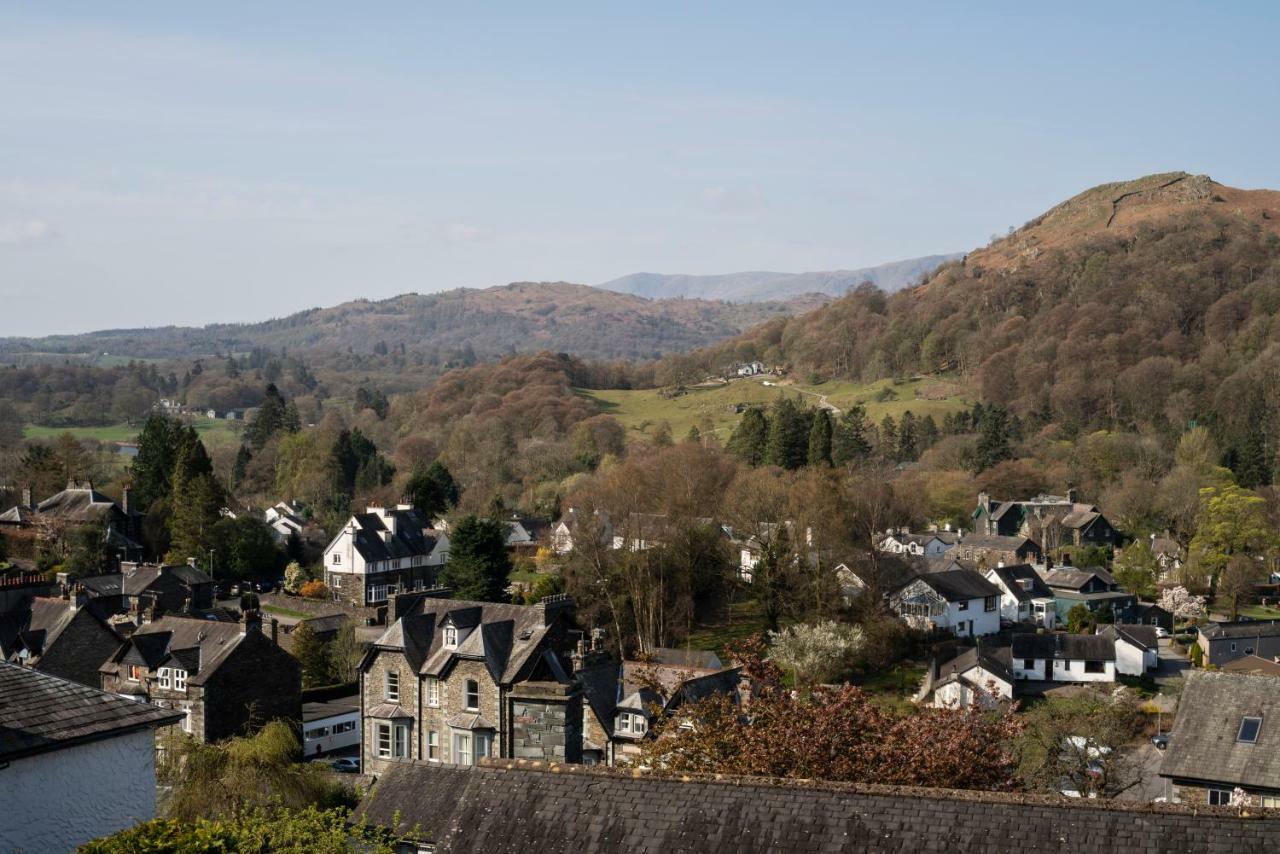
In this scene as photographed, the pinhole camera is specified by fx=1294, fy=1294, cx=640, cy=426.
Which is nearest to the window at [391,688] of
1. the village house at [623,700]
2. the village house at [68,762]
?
the village house at [623,700]

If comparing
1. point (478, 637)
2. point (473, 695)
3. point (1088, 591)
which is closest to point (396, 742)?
point (473, 695)

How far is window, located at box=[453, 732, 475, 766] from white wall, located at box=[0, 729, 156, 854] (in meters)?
20.8

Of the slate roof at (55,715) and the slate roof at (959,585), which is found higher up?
the slate roof at (55,715)

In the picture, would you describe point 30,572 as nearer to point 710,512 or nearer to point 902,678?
point 710,512

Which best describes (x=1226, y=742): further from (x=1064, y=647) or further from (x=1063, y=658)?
(x=1064, y=647)

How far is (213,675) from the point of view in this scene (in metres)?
35.8

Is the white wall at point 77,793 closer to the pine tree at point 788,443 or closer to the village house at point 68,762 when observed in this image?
the village house at point 68,762

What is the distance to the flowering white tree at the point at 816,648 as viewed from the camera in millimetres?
44531

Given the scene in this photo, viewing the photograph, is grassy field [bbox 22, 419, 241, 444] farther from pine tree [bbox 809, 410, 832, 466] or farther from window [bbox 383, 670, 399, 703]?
window [bbox 383, 670, 399, 703]

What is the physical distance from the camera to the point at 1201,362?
4242 inches

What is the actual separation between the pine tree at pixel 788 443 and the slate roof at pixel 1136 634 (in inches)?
1082

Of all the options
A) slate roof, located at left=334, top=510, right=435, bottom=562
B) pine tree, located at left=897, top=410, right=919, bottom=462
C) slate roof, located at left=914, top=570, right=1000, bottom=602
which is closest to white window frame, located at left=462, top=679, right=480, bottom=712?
slate roof, located at left=914, top=570, right=1000, bottom=602

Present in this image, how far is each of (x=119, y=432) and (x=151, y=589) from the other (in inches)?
3912

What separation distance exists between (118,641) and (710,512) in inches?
1029
